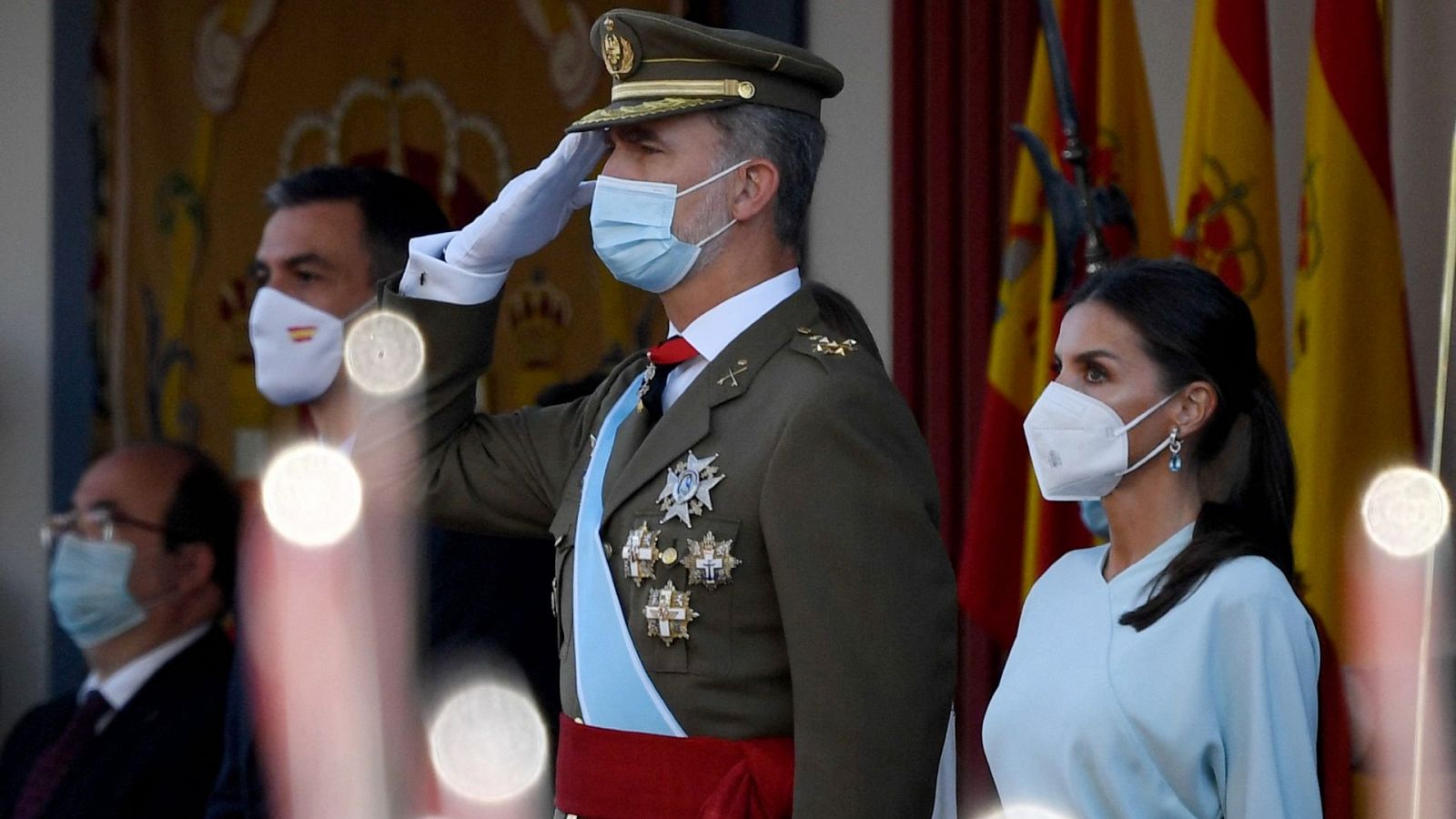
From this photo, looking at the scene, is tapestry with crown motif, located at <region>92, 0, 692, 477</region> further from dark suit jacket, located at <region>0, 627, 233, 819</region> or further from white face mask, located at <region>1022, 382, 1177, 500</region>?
white face mask, located at <region>1022, 382, 1177, 500</region>

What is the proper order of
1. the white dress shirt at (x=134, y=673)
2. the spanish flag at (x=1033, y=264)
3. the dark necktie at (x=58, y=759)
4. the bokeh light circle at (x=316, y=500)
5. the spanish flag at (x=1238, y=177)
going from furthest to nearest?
the white dress shirt at (x=134, y=673), the dark necktie at (x=58, y=759), the spanish flag at (x=1033, y=264), the spanish flag at (x=1238, y=177), the bokeh light circle at (x=316, y=500)

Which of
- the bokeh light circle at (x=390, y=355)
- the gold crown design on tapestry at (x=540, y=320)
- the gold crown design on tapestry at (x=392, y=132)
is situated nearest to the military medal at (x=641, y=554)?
the bokeh light circle at (x=390, y=355)

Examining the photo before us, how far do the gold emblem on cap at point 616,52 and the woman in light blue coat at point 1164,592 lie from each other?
2.67 ft

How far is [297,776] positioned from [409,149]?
2.85 metres

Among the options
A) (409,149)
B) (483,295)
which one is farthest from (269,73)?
(483,295)

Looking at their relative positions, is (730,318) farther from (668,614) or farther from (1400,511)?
(1400,511)

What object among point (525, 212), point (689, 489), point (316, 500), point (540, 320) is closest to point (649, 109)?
point (525, 212)

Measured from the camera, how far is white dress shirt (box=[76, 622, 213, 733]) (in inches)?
162

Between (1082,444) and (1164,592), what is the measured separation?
10.0 inches

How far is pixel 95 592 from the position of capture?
4.21 m

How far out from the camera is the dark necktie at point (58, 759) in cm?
401

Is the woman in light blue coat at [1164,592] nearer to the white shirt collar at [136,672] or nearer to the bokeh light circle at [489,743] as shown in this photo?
the bokeh light circle at [489,743]

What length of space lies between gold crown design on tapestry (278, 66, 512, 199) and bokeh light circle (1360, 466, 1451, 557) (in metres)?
2.86

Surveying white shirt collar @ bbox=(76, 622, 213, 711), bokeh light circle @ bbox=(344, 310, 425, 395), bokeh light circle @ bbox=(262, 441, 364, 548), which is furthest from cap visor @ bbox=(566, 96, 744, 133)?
white shirt collar @ bbox=(76, 622, 213, 711)
